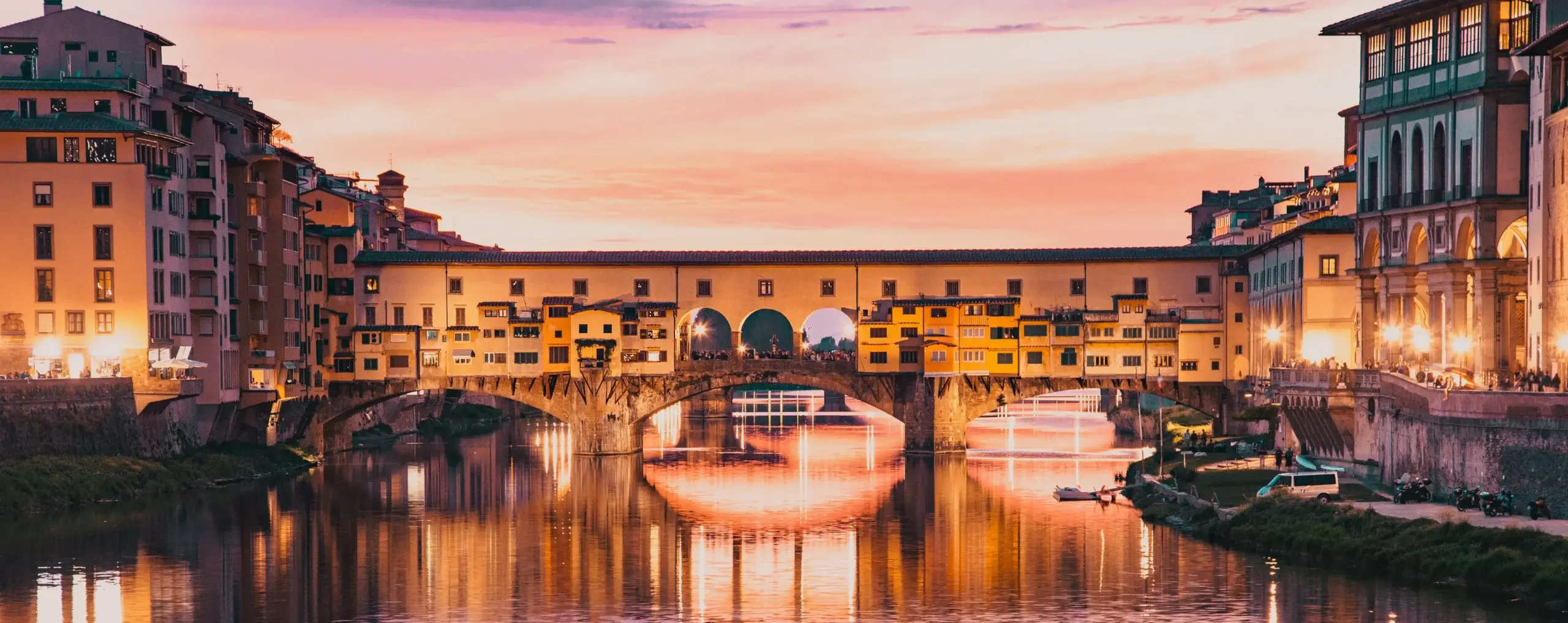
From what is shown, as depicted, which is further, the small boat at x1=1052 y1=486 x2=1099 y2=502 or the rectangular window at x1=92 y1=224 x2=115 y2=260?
the small boat at x1=1052 y1=486 x2=1099 y2=502

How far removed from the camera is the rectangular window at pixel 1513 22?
2854 inches

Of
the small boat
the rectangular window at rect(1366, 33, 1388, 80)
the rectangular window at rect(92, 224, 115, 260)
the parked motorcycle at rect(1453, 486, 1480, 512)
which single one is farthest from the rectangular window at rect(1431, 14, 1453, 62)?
the rectangular window at rect(92, 224, 115, 260)

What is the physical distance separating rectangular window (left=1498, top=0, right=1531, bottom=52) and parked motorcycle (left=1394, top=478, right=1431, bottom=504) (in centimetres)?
1789

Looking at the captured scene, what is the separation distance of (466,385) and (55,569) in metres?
49.0

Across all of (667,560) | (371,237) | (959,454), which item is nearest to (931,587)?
(667,560)

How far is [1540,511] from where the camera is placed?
5694 centimetres

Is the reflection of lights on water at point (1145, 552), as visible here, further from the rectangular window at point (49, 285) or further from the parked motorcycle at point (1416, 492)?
the rectangular window at point (49, 285)

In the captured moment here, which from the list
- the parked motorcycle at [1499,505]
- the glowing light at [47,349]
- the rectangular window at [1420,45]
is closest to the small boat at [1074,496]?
the rectangular window at [1420,45]

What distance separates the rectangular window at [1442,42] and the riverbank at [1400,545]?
779 inches

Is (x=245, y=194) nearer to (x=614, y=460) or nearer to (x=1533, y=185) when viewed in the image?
(x=614, y=460)

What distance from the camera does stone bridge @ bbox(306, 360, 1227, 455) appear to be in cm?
11044

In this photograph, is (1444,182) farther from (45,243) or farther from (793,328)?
(45,243)

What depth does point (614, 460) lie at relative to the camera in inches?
4306

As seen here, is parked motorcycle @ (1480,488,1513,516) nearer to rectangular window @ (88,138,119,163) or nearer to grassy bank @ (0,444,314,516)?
grassy bank @ (0,444,314,516)
